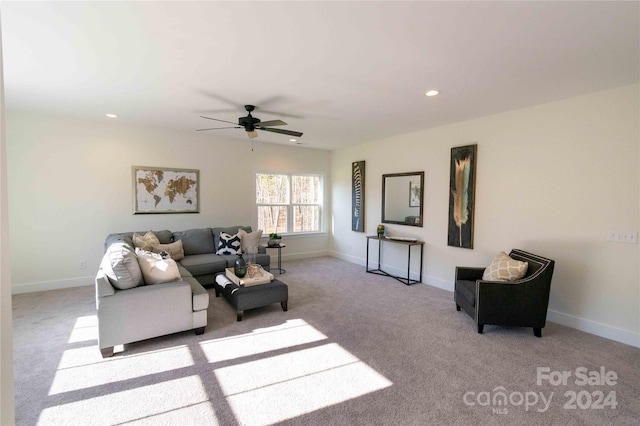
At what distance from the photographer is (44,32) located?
7.10 ft

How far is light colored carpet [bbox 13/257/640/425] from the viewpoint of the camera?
6.67ft

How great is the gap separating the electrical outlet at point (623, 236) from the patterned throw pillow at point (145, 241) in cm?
572

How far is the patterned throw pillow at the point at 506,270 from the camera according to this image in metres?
3.23

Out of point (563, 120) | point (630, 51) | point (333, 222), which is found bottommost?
point (333, 222)

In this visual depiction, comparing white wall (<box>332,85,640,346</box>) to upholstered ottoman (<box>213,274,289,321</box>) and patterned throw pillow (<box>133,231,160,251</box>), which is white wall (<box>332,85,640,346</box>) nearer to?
upholstered ottoman (<box>213,274,289,321</box>)

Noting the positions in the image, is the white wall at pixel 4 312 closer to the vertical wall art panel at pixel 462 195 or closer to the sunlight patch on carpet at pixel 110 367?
the sunlight patch on carpet at pixel 110 367

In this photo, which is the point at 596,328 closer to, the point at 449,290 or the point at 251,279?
the point at 449,290

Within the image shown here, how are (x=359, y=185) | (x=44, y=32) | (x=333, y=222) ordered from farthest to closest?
(x=333, y=222) → (x=359, y=185) → (x=44, y=32)

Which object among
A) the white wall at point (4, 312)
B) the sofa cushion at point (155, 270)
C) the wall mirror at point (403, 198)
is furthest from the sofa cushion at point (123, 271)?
the wall mirror at point (403, 198)

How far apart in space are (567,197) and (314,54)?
127 inches

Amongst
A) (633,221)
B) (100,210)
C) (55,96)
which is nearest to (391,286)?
(633,221)

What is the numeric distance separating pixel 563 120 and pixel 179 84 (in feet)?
14.0

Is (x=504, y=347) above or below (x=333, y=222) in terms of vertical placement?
below

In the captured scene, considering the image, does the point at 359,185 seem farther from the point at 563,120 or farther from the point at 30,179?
the point at 30,179
